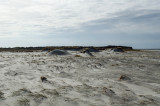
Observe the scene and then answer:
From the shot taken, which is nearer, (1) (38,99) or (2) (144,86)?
(1) (38,99)

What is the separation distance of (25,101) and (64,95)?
1.03 m

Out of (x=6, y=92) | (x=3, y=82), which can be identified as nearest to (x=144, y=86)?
(x=6, y=92)

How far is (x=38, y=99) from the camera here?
4688mm

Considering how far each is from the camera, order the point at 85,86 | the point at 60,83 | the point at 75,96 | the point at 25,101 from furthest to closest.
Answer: the point at 60,83
the point at 85,86
the point at 75,96
the point at 25,101

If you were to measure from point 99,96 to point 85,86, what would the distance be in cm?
113

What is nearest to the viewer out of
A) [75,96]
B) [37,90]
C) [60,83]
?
[75,96]

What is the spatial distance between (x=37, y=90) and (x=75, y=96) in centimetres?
127

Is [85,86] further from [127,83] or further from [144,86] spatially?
[144,86]

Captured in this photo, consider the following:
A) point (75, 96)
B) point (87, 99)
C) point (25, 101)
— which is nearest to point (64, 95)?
point (75, 96)

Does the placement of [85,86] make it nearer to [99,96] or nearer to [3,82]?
[99,96]

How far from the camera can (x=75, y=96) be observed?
4.97m

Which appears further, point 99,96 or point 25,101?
point 99,96

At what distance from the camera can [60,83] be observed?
648cm

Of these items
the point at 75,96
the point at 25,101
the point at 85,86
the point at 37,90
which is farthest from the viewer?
the point at 85,86
